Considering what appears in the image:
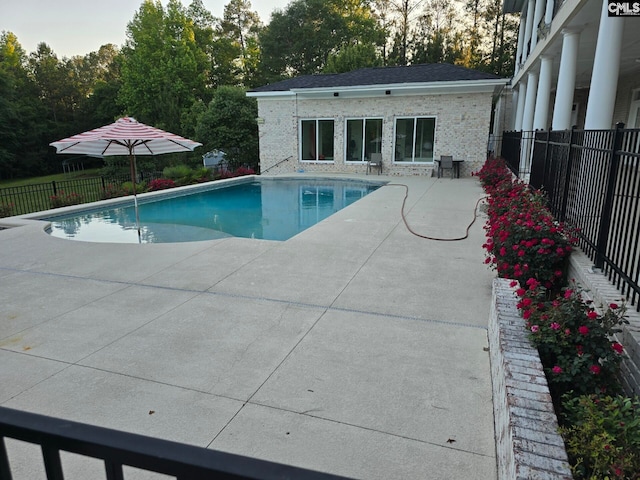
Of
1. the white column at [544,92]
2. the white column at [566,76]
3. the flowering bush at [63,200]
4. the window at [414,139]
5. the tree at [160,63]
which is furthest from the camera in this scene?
the tree at [160,63]

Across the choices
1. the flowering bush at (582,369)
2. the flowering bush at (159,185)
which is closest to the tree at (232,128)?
the flowering bush at (159,185)

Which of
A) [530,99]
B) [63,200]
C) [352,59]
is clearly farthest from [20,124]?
[530,99]

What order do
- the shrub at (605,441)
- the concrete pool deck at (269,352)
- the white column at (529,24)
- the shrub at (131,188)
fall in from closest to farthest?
1. the shrub at (605,441)
2. the concrete pool deck at (269,352)
3. the shrub at (131,188)
4. the white column at (529,24)

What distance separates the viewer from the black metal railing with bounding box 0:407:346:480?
71cm

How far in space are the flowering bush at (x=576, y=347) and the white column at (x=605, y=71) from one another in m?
5.76

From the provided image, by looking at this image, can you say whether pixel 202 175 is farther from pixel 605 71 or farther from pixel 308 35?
pixel 308 35

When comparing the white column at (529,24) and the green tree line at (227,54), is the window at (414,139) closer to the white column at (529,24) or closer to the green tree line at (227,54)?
the white column at (529,24)

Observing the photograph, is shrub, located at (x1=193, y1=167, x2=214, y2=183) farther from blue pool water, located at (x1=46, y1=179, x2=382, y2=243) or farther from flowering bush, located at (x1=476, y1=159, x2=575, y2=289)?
flowering bush, located at (x1=476, y1=159, x2=575, y2=289)

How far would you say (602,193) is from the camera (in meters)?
3.90

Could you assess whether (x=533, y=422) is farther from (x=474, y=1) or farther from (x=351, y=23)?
(x=474, y=1)

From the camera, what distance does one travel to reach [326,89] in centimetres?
1823

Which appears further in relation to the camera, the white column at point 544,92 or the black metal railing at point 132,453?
the white column at point 544,92

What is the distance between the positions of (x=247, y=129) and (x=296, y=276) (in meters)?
18.4

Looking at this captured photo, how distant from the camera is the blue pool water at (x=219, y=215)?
9.33 meters
